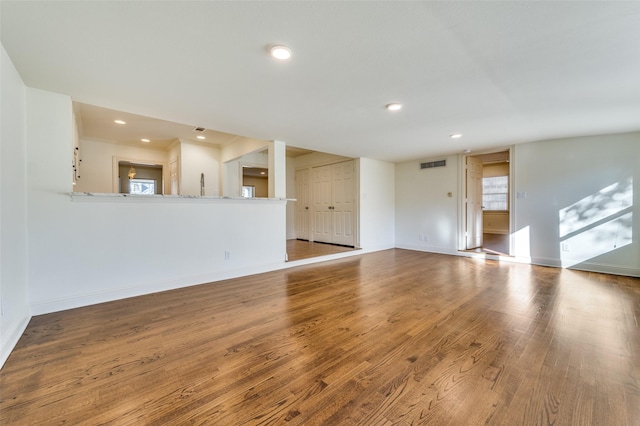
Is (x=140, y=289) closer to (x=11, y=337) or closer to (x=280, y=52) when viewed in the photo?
(x=11, y=337)

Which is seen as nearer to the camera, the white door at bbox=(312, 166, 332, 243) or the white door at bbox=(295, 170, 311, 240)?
the white door at bbox=(312, 166, 332, 243)

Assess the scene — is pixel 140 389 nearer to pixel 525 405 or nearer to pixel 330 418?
pixel 330 418

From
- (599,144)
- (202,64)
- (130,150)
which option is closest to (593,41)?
(202,64)

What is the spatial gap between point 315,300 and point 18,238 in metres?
2.72

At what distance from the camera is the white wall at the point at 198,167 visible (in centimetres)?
555

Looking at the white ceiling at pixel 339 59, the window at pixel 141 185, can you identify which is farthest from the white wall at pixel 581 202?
the window at pixel 141 185

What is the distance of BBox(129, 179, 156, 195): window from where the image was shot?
340 inches

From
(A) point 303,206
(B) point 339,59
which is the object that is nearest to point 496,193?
(A) point 303,206

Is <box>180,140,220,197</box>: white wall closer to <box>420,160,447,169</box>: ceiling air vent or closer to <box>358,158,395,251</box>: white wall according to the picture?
<box>358,158,395,251</box>: white wall

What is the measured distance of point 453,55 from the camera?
1.92 metres

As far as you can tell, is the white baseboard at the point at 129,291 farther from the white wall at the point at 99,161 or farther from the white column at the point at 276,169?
the white wall at the point at 99,161

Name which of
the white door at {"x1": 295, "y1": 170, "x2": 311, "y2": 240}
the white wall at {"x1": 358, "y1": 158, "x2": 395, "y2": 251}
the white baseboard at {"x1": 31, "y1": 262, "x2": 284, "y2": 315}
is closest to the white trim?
the white baseboard at {"x1": 31, "y1": 262, "x2": 284, "y2": 315}

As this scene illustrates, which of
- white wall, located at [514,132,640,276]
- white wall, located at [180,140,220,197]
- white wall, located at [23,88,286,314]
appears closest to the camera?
white wall, located at [23,88,286,314]

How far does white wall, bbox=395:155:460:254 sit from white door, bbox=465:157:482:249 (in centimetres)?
28
